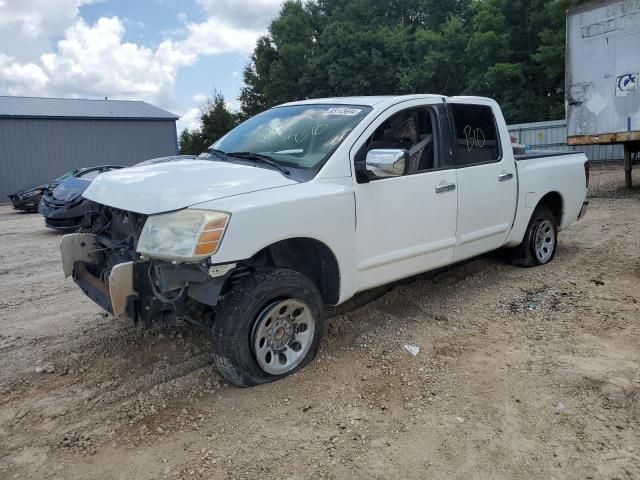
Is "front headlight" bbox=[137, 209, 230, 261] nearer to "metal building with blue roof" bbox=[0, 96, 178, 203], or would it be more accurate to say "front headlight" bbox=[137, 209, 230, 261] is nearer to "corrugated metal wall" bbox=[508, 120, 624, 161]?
"corrugated metal wall" bbox=[508, 120, 624, 161]

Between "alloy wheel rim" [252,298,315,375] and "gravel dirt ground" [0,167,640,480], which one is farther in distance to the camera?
"alloy wheel rim" [252,298,315,375]

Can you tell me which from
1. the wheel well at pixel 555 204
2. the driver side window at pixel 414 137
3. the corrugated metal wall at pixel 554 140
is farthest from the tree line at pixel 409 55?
the driver side window at pixel 414 137

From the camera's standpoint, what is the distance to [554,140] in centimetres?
2220

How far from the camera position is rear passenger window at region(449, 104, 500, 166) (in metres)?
4.82

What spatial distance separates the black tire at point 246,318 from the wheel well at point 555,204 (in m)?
3.79

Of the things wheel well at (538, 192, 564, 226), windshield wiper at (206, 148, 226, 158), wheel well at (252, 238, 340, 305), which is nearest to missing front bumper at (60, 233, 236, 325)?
wheel well at (252, 238, 340, 305)

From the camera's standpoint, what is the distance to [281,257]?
3773mm

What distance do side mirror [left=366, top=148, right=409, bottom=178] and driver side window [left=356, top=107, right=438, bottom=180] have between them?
1.79ft

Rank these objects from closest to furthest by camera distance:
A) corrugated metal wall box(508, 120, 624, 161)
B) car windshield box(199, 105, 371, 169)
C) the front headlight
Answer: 1. the front headlight
2. car windshield box(199, 105, 371, 169)
3. corrugated metal wall box(508, 120, 624, 161)

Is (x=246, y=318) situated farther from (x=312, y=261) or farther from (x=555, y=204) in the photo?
(x=555, y=204)

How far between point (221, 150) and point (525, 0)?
31737 millimetres

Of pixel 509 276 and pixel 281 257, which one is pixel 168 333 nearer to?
pixel 281 257

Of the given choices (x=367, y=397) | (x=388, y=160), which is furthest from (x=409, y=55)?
(x=367, y=397)

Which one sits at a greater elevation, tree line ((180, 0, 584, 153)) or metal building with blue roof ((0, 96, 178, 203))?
tree line ((180, 0, 584, 153))
